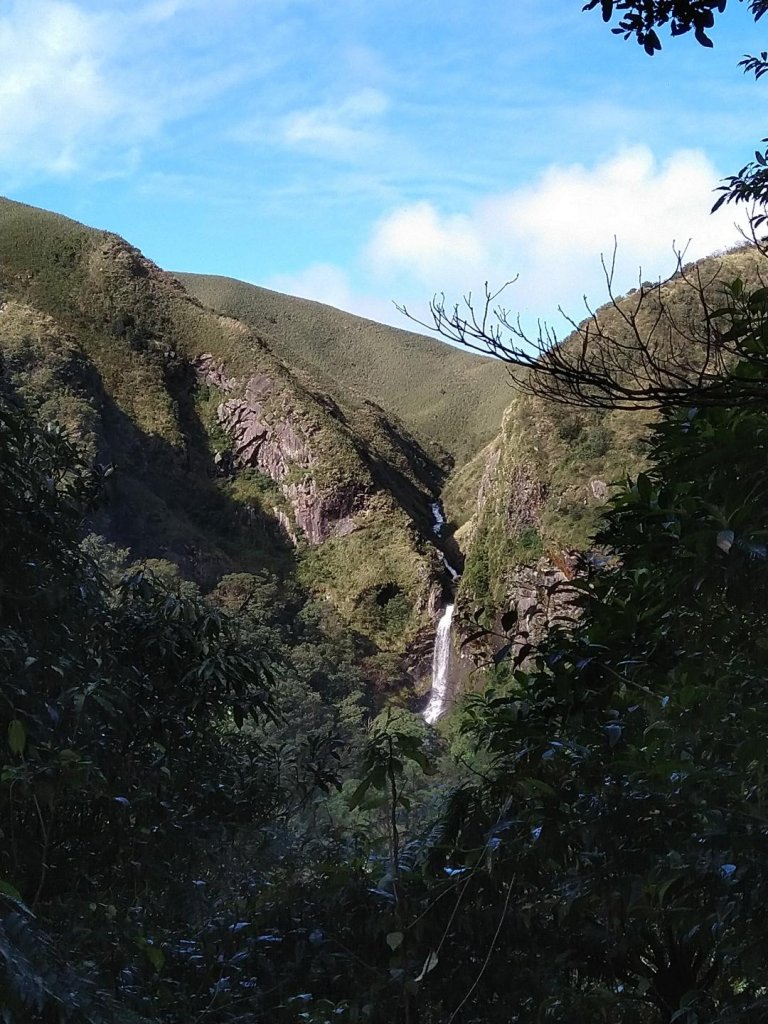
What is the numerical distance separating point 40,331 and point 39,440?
2015 inches

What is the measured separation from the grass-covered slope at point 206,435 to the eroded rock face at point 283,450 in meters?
0.08

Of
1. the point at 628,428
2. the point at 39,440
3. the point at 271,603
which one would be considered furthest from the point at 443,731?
the point at 39,440

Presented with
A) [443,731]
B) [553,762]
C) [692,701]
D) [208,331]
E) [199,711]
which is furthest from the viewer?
[208,331]

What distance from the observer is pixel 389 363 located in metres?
99.1

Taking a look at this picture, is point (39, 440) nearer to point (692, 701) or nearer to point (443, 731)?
point (692, 701)

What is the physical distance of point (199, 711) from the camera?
400 cm

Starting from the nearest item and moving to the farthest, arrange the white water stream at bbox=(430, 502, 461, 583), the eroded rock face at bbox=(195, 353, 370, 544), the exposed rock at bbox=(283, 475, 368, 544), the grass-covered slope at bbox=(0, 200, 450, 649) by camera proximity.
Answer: the grass-covered slope at bbox=(0, 200, 450, 649) < the white water stream at bbox=(430, 502, 461, 583) < the exposed rock at bbox=(283, 475, 368, 544) < the eroded rock face at bbox=(195, 353, 370, 544)

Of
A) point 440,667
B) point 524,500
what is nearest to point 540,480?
point 524,500

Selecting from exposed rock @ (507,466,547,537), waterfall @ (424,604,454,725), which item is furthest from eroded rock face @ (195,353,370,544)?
exposed rock @ (507,466,547,537)

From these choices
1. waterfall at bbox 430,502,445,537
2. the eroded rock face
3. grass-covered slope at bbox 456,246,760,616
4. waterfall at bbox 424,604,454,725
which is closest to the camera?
grass-covered slope at bbox 456,246,760,616

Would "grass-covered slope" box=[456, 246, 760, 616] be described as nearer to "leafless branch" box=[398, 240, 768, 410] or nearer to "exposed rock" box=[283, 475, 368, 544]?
"exposed rock" box=[283, 475, 368, 544]

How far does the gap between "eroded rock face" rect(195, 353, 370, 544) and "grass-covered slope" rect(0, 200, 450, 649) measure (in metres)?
0.08

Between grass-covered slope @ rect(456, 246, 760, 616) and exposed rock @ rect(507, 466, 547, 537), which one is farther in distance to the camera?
exposed rock @ rect(507, 466, 547, 537)

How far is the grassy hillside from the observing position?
83.2 m
